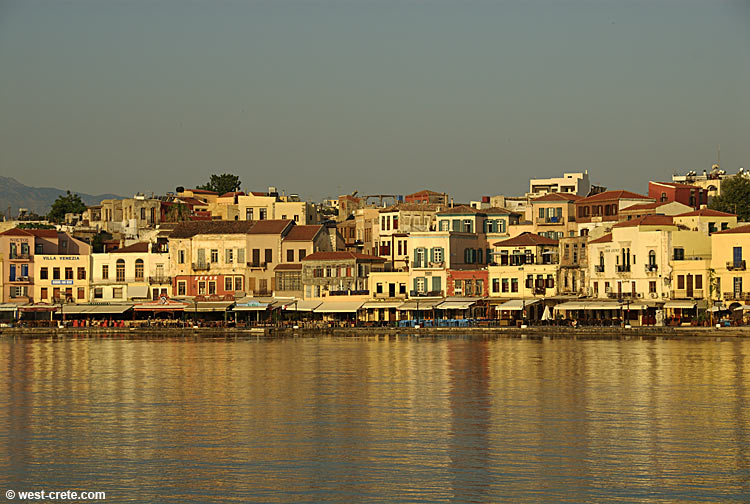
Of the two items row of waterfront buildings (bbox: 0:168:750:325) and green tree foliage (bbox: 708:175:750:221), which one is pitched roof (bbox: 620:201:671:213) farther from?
green tree foliage (bbox: 708:175:750:221)

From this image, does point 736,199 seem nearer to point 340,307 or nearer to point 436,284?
point 436,284

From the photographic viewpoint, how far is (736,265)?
74.4m

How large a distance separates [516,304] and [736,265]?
1460cm

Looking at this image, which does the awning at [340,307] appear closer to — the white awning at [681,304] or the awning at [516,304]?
the awning at [516,304]

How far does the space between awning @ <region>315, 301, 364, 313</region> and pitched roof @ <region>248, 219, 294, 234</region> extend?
8175 millimetres

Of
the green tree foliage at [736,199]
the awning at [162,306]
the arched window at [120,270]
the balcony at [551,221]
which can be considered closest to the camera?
the awning at [162,306]

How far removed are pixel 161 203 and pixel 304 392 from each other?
6154 cm

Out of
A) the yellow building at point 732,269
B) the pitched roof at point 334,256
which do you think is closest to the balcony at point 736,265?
the yellow building at point 732,269

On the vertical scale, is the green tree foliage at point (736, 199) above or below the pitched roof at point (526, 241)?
above

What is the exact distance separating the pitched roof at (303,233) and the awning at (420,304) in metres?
10.4

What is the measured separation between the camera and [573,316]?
80.6m

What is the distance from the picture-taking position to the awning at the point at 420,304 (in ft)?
273

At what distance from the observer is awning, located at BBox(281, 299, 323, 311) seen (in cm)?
8512

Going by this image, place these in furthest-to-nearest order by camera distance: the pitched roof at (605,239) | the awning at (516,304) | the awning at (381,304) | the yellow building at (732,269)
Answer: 1. the awning at (381,304)
2. the pitched roof at (605,239)
3. the awning at (516,304)
4. the yellow building at (732,269)
